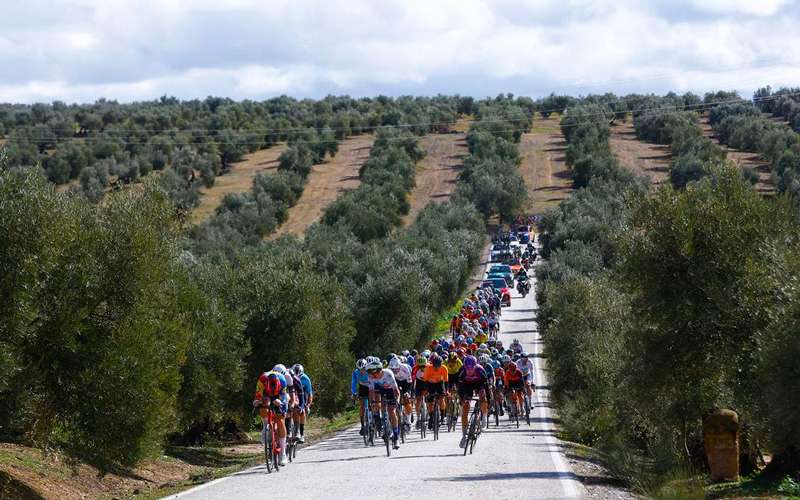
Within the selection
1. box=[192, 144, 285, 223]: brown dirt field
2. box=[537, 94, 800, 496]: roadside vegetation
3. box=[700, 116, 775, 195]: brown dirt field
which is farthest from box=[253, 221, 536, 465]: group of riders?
box=[192, 144, 285, 223]: brown dirt field

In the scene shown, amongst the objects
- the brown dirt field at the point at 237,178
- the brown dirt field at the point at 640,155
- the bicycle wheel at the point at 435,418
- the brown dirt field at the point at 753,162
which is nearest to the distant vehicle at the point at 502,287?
the brown dirt field at the point at 753,162

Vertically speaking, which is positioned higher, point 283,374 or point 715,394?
point 283,374

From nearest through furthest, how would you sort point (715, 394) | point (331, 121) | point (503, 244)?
point (715, 394) → point (503, 244) → point (331, 121)

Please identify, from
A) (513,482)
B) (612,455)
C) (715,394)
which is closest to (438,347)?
(612,455)

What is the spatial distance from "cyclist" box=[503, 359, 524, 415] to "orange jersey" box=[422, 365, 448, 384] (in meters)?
6.60

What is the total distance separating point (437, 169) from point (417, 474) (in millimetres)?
122911

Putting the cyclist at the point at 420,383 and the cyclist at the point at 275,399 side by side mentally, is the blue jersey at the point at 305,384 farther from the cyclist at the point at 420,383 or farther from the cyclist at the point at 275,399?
the cyclist at the point at 420,383

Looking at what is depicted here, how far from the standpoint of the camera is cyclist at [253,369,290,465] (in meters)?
19.4

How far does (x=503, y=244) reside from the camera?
115438 mm

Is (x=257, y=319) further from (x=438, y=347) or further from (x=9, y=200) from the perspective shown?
(x=9, y=200)

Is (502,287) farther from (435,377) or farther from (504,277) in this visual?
(435,377)

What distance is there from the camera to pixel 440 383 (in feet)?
87.6

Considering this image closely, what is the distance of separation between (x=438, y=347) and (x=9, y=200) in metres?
16.7

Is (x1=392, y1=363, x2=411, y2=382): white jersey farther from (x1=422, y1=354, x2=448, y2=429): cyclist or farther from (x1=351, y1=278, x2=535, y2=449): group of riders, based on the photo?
(x1=422, y1=354, x2=448, y2=429): cyclist
